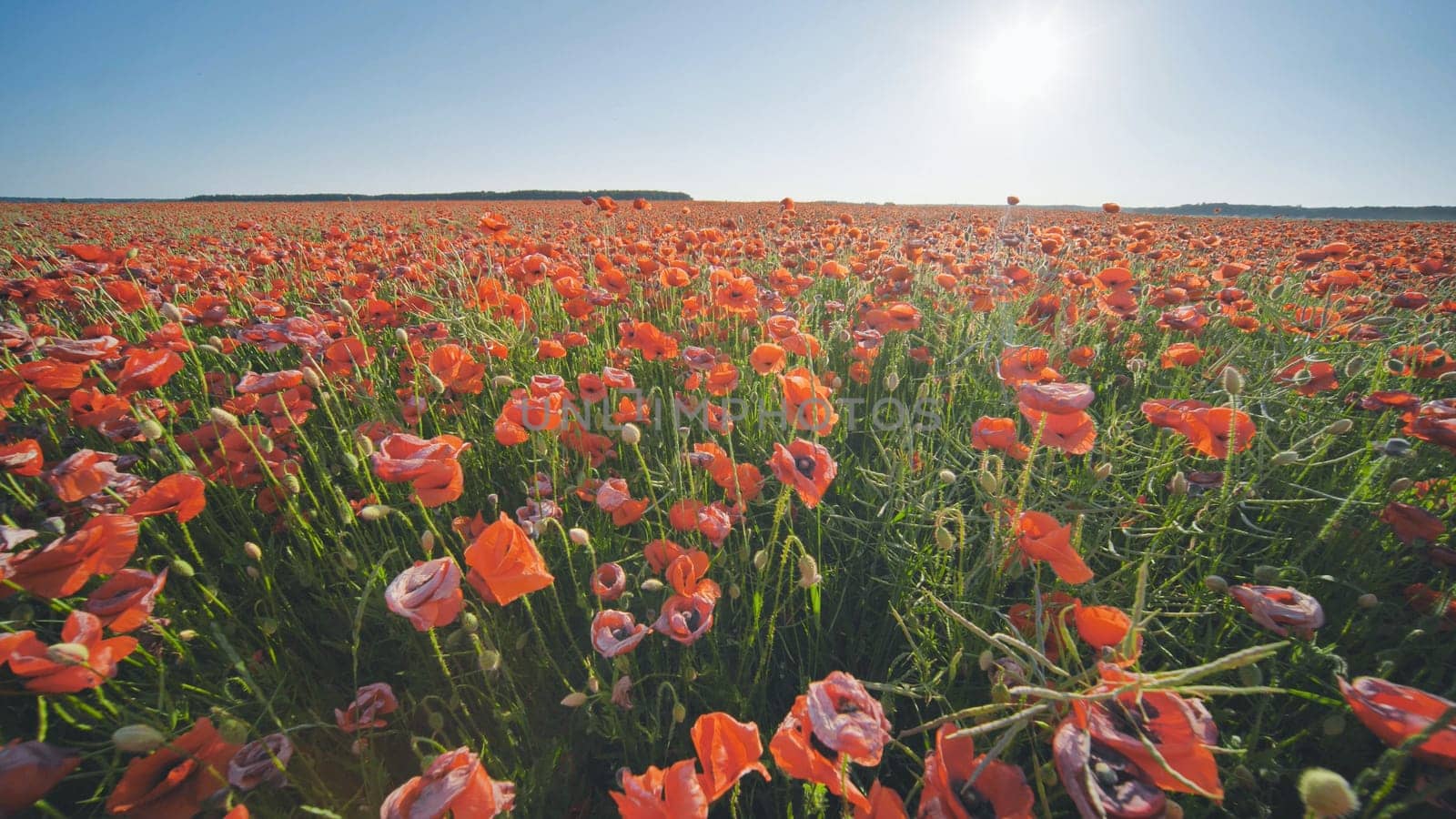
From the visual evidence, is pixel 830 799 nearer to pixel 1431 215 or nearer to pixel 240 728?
pixel 240 728

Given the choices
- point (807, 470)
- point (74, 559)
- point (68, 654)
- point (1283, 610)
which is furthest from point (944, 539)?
point (74, 559)

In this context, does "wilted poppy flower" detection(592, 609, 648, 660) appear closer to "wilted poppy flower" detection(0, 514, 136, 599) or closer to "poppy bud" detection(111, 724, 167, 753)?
"poppy bud" detection(111, 724, 167, 753)

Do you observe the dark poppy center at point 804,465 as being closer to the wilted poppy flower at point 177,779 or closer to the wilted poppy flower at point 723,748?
the wilted poppy flower at point 723,748

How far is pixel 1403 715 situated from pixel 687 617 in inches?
40.7

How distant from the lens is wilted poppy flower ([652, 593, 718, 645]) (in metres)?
1.00

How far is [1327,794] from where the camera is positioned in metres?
0.48

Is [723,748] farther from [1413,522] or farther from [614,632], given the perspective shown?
[1413,522]

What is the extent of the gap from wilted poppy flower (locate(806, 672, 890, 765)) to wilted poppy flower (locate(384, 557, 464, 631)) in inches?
23.1

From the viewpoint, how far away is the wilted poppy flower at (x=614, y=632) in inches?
36.4

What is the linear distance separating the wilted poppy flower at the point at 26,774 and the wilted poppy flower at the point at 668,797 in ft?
2.62

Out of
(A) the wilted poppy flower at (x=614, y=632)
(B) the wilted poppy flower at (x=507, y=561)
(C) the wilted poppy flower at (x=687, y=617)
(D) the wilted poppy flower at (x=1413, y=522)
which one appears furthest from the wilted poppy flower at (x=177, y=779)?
(D) the wilted poppy flower at (x=1413, y=522)

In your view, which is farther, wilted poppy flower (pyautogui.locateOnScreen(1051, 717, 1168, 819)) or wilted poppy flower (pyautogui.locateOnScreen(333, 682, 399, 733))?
wilted poppy flower (pyautogui.locateOnScreen(333, 682, 399, 733))

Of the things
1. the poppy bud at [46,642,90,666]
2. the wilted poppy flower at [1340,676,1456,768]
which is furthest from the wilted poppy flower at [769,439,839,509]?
the poppy bud at [46,642,90,666]

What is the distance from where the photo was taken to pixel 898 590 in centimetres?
141
